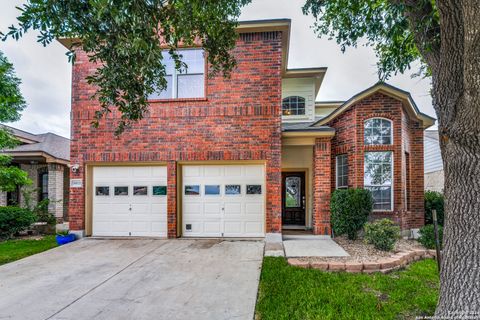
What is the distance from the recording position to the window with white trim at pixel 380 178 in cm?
901

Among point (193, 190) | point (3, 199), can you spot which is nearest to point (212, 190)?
point (193, 190)

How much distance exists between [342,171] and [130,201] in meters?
7.68

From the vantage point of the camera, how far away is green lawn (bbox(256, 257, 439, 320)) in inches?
154

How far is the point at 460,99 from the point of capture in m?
3.03

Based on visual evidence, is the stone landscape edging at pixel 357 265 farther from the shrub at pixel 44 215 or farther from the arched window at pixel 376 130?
the shrub at pixel 44 215

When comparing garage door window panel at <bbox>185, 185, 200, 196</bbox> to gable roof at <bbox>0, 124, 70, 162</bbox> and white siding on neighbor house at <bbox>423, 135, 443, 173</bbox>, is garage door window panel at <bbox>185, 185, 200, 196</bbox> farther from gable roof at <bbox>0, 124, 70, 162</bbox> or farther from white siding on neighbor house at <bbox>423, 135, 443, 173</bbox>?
white siding on neighbor house at <bbox>423, 135, 443, 173</bbox>

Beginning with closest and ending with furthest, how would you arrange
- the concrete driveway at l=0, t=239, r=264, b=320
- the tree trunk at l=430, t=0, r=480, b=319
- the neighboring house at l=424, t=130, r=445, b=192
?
the tree trunk at l=430, t=0, r=480, b=319
the concrete driveway at l=0, t=239, r=264, b=320
the neighboring house at l=424, t=130, r=445, b=192

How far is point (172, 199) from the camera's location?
8.53 metres

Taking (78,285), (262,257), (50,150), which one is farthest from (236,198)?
(50,150)

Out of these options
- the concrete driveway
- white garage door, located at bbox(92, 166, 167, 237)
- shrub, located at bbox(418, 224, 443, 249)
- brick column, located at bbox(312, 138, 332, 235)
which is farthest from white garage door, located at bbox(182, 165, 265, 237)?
shrub, located at bbox(418, 224, 443, 249)

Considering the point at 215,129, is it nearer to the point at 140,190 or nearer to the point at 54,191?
the point at 140,190

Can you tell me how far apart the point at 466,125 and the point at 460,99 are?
34 cm

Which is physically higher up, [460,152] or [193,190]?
[460,152]

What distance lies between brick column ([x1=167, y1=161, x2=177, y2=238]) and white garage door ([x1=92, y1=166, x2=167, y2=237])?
257 millimetres
